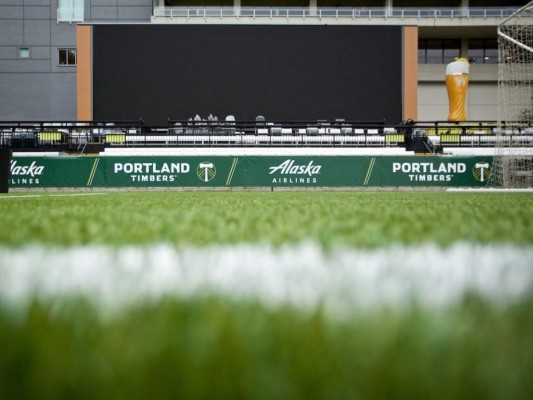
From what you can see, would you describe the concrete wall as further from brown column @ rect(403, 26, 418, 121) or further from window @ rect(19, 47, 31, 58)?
brown column @ rect(403, 26, 418, 121)

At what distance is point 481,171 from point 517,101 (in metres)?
3.72

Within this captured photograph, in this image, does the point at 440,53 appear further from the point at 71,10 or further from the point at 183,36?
the point at 71,10

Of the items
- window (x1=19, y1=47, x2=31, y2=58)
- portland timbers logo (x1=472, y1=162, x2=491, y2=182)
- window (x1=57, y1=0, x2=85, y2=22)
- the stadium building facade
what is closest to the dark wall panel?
the stadium building facade

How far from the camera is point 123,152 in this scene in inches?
994

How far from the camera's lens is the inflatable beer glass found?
31.4 metres

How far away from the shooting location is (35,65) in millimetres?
40250

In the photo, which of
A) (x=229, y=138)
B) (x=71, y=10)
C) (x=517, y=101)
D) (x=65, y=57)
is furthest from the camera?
(x=71, y=10)

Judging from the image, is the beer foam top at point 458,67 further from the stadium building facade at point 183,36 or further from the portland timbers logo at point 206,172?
the portland timbers logo at point 206,172

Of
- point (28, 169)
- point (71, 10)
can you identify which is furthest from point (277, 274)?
point (71, 10)

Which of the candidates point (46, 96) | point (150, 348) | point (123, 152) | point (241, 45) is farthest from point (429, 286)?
point (46, 96)

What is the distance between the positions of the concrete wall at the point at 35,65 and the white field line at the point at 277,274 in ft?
137

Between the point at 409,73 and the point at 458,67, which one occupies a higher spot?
the point at 409,73

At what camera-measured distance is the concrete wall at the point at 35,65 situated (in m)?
40.0

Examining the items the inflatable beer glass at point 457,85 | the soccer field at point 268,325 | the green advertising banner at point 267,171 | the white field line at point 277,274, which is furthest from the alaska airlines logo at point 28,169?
the inflatable beer glass at point 457,85
